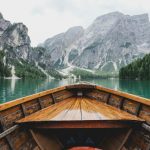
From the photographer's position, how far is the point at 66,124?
29.9 feet

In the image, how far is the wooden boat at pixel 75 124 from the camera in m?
8.62

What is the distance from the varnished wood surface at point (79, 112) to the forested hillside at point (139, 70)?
4868 inches

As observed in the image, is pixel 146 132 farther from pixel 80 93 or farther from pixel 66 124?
pixel 80 93

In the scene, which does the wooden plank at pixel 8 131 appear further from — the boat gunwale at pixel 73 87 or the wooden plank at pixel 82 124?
the boat gunwale at pixel 73 87

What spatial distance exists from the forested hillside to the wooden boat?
12474 cm

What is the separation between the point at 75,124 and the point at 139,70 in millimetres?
131733

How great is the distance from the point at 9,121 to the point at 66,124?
1949 mm

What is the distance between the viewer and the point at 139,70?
136 m

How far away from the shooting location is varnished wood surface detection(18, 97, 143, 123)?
949 centimetres

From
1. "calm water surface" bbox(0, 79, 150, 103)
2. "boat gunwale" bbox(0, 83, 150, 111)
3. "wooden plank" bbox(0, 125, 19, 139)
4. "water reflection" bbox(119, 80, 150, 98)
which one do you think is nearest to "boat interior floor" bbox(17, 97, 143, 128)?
"wooden plank" bbox(0, 125, 19, 139)

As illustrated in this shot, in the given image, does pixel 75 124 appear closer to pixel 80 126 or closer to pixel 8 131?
pixel 80 126

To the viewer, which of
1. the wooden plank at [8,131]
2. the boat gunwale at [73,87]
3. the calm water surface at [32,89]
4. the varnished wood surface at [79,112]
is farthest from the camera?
the calm water surface at [32,89]

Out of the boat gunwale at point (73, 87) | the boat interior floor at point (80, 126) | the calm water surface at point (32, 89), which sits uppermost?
the boat gunwale at point (73, 87)

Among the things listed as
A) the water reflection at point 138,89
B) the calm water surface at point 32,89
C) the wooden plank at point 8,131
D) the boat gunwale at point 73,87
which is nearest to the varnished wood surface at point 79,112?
the wooden plank at point 8,131
